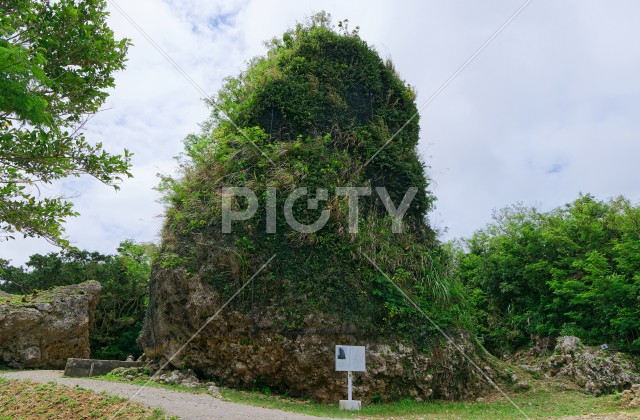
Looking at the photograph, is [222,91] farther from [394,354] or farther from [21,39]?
[394,354]

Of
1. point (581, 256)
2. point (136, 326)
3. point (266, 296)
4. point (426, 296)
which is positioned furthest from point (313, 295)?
point (136, 326)

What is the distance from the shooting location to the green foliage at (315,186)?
12.8 m

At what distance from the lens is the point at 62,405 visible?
9.52 metres

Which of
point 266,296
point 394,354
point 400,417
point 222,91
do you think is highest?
point 222,91

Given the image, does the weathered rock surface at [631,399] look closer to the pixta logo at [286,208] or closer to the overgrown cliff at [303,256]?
the overgrown cliff at [303,256]

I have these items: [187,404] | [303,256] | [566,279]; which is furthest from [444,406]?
[566,279]

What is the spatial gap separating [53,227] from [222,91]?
11431 millimetres

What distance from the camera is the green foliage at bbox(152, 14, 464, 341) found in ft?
41.8

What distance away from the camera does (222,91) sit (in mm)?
19234

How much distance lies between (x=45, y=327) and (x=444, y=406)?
14014mm

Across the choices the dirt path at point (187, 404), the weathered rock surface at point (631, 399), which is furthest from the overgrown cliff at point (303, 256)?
the weathered rock surface at point (631, 399)

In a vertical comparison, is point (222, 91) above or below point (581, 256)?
above

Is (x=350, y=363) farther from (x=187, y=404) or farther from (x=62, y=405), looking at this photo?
(x=62, y=405)

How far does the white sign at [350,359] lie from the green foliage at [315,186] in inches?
48.7
